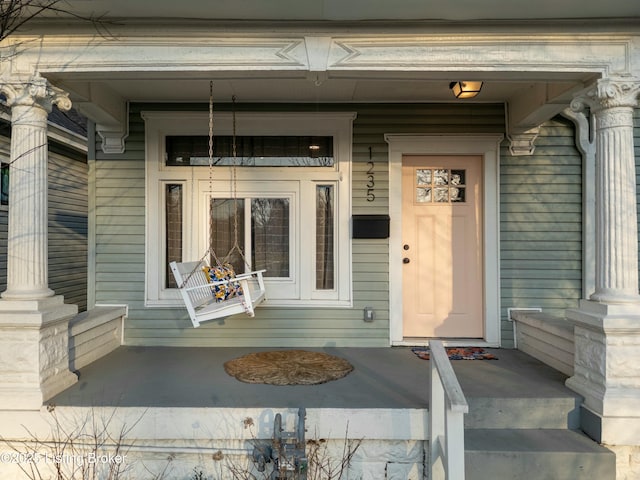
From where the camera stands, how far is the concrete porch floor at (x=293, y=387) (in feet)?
9.09

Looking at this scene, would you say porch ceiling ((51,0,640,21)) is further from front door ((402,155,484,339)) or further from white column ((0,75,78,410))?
front door ((402,155,484,339))

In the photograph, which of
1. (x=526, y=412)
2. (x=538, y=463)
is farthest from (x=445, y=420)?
(x=526, y=412)

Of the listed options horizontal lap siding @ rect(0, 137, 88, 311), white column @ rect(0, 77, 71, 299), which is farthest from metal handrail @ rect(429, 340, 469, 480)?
horizontal lap siding @ rect(0, 137, 88, 311)

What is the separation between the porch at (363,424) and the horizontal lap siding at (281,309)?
1169 millimetres

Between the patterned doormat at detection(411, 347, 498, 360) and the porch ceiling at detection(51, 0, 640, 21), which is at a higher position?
the porch ceiling at detection(51, 0, 640, 21)

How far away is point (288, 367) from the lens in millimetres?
3486

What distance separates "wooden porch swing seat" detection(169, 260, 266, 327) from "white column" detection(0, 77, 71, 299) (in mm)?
900

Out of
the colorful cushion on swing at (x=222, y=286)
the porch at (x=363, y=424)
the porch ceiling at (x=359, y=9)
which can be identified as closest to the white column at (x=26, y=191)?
the porch ceiling at (x=359, y=9)

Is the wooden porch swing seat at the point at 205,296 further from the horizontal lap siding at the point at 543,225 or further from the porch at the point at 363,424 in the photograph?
the horizontal lap siding at the point at 543,225

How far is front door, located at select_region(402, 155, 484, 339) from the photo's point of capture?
4.32 meters

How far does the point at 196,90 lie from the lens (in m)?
3.94

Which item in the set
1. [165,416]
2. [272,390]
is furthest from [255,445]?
[165,416]

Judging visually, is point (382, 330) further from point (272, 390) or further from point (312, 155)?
point (312, 155)

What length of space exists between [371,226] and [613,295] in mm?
2035
